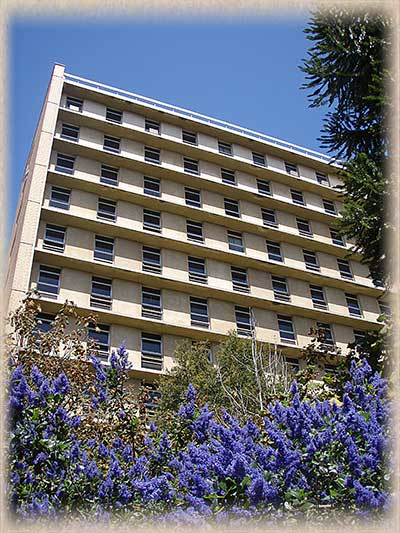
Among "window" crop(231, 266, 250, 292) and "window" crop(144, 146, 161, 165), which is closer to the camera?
"window" crop(231, 266, 250, 292)

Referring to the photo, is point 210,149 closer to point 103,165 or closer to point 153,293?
point 103,165

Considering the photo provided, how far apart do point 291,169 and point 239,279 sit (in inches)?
401

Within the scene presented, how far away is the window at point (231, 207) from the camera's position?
30250mm

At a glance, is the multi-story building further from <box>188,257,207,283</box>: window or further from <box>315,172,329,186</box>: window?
<box>315,172,329,186</box>: window

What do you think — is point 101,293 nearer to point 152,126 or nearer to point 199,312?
point 199,312

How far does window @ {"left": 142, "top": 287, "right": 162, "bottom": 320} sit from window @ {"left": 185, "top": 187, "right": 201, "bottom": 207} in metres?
6.18

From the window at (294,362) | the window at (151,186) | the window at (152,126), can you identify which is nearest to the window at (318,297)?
the window at (294,362)

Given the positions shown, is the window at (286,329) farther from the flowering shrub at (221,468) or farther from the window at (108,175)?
the flowering shrub at (221,468)

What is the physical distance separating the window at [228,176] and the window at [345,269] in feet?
26.8

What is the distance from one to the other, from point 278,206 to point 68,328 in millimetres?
15305

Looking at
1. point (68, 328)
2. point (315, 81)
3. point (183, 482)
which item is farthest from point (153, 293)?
point (183, 482)

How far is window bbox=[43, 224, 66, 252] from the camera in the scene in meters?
24.4

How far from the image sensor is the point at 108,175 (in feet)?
92.8

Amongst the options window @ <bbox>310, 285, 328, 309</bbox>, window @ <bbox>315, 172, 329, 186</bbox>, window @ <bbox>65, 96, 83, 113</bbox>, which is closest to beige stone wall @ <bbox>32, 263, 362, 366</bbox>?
window @ <bbox>310, 285, 328, 309</bbox>
